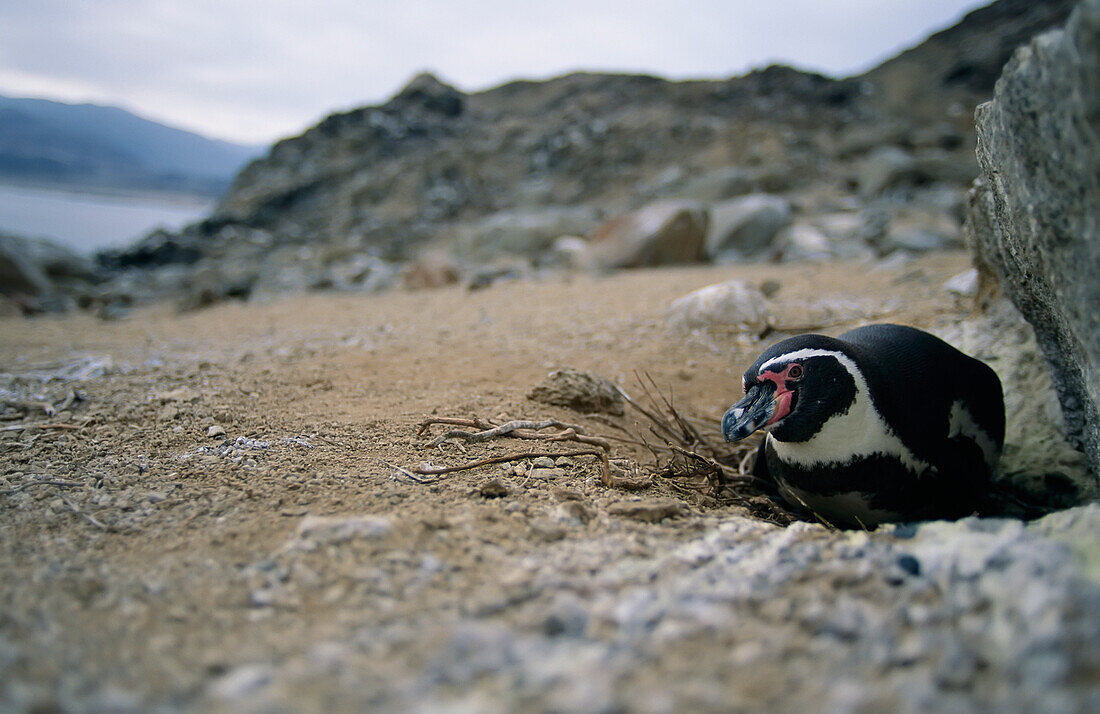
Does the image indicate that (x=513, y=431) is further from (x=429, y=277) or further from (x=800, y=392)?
(x=429, y=277)

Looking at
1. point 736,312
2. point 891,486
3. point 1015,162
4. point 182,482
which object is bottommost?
point 891,486

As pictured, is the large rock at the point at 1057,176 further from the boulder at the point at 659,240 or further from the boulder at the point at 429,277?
the boulder at the point at 429,277

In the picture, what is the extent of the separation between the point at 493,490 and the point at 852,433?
3.89 ft

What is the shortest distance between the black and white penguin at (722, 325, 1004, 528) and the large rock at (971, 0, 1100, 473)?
1.18 ft

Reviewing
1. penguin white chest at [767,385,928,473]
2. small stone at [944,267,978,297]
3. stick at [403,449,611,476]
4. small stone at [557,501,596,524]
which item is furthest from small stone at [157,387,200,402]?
small stone at [944,267,978,297]

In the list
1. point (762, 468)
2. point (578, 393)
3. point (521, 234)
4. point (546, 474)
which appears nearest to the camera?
point (546, 474)

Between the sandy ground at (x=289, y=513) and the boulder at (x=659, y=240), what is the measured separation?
342 cm

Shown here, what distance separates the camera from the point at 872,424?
211 cm

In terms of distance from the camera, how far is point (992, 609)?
3.69 ft

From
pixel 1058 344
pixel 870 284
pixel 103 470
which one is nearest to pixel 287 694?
pixel 103 470

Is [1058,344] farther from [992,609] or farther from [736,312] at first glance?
[736,312]

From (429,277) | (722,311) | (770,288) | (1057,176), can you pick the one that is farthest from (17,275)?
(1057,176)

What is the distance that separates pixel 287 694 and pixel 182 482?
3.72ft

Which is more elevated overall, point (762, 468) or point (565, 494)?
point (565, 494)
